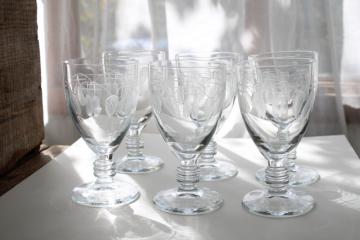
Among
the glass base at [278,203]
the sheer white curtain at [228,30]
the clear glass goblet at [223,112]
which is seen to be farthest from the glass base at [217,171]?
the sheer white curtain at [228,30]

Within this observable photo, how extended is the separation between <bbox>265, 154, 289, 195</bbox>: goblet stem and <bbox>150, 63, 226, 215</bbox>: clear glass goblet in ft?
0.27

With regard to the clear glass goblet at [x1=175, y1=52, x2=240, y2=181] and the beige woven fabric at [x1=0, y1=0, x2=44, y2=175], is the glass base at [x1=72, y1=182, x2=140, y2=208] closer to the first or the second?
the clear glass goblet at [x1=175, y1=52, x2=240, y2=181]

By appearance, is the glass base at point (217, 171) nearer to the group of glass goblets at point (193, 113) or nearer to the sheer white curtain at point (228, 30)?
the group of glass goblets at point (193, 113)

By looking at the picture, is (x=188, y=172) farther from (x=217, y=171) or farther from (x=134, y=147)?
(x=134, y=147)

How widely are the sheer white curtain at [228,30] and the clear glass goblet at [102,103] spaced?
850mm

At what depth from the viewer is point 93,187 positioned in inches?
32.5

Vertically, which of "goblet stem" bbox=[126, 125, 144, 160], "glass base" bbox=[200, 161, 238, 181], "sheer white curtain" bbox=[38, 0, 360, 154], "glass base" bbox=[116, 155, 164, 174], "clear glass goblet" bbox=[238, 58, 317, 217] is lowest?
"glass base" bbox=[200, 161, 238, 181]

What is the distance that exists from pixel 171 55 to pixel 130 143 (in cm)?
67

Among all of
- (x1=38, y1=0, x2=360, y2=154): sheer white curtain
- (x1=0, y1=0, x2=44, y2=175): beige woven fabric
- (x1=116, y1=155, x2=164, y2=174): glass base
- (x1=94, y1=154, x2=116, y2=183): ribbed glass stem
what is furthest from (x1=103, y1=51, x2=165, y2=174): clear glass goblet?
(x1=38, y1=0, x2=360, y2=154): sheer white curtain

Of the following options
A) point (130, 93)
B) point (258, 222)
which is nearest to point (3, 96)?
point (130, 93)

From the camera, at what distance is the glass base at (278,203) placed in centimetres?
71

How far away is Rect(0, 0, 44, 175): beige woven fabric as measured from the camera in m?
1.04

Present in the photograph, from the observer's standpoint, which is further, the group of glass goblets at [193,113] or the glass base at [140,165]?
the glass base at [140,165]

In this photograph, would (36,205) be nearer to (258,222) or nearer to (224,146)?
(258,222)
